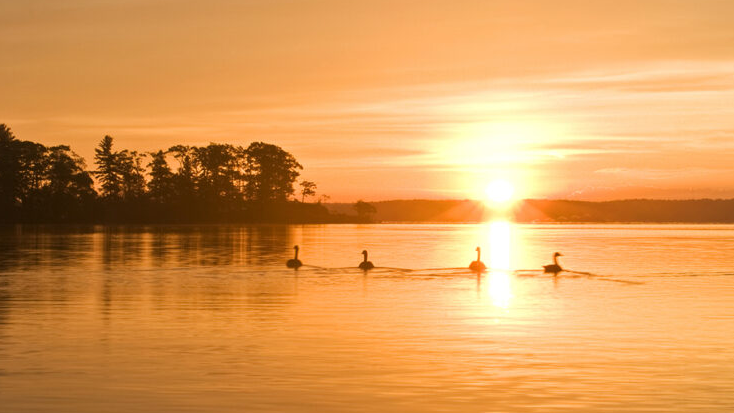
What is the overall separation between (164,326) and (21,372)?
23.5 feet

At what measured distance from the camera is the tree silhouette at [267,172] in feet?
550

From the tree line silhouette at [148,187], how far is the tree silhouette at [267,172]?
20 cm

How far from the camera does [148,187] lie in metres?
158

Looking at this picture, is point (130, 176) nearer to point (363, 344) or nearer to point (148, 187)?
point (148, 187)

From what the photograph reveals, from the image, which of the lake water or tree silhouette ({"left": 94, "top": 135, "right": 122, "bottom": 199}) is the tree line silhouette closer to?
tree silhouette ({"left": 94, "top": 135, "right": 122, "bottom": 199})

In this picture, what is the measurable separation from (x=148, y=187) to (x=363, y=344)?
143178mm

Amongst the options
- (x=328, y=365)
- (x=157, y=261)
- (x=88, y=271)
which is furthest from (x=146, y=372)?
(x=157, y=261)

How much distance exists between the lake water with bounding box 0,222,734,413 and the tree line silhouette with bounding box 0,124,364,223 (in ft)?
330

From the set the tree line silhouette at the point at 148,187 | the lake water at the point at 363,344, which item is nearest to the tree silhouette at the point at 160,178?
the tree line silhouette at the point at 148,187

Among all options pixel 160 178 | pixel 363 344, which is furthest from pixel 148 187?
pixel 363 344

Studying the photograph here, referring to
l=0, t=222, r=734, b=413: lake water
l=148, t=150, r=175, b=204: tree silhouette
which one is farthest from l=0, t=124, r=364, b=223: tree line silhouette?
l=0, t=222, r=734, b=413: lake water

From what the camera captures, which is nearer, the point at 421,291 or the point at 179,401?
the point at 179,401

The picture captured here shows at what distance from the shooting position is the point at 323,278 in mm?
43344

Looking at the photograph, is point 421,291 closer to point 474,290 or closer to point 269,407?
point 474,290
